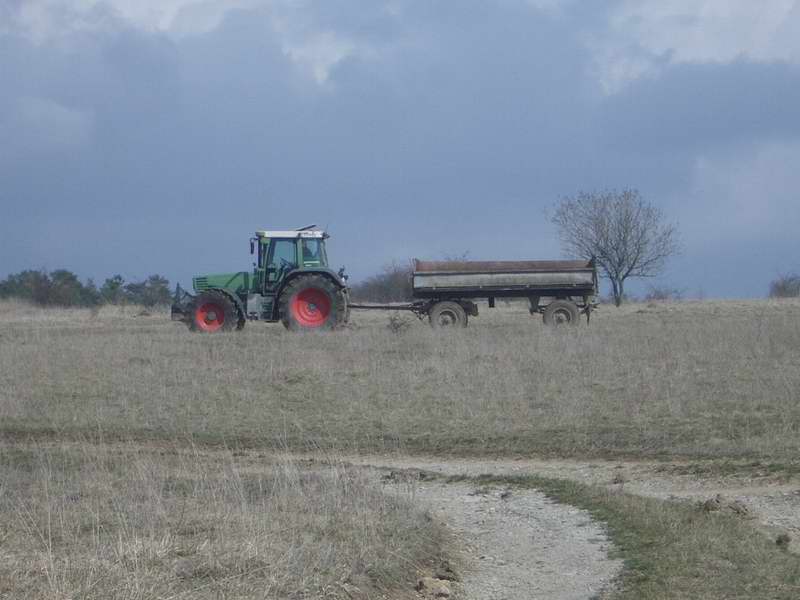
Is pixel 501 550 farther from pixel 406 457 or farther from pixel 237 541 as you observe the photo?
pixel 406 457

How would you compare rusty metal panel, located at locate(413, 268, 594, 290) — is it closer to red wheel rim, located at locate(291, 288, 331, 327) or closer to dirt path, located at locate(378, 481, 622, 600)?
red wheel rim, located at locate(291, 288, 331, 327)

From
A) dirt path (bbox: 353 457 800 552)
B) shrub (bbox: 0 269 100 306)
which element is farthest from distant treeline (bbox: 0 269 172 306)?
dirt path (bbox: 353 457 800 552)

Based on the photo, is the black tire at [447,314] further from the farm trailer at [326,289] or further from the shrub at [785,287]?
the shrub at [785,287]

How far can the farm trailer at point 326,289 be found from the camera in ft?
93.4

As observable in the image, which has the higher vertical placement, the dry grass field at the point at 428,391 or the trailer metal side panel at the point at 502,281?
the trailer metal side panel at the point at 502,281

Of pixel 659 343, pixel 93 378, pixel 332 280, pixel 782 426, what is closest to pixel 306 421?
pixel 93 378

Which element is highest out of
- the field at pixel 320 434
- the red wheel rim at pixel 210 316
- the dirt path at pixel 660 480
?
the red wheel rim at pixel 210 316

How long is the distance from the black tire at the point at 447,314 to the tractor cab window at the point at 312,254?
342cm

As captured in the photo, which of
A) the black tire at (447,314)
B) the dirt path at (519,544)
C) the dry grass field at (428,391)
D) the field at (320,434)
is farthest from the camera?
the black tire at (447,314)

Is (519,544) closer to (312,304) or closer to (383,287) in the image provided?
(312,304)

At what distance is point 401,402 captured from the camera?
57.5 ft

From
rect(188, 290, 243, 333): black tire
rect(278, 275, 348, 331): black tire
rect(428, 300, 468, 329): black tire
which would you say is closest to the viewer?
rect(278, 275, 348, 331): black tire

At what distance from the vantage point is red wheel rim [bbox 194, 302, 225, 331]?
94.1ft

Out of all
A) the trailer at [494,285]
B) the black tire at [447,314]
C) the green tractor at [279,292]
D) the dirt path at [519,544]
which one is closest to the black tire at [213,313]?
the green tractor at [279,292]
